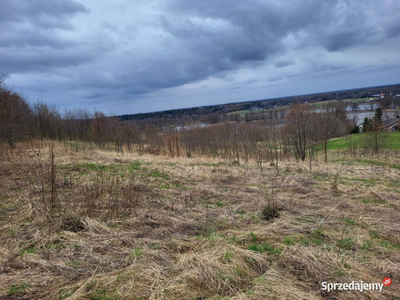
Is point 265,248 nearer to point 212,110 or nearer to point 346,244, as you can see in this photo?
point 346,244

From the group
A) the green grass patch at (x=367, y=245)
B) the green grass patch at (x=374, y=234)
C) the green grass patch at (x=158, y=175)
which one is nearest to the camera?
the green grass patch at (x=367, y=245)

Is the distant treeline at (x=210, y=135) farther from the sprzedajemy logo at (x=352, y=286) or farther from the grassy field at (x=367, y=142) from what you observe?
the sprzedajemy logo at (x=352, y=286)

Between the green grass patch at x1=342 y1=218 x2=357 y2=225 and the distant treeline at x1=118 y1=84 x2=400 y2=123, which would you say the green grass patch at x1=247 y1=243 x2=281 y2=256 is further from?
the distant treeline at x1=118 y1=84 x2=400 y2=123

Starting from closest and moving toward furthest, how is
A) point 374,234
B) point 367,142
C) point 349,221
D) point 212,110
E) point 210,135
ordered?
point 374,234
point 349,221
point 210,135
point 367,142
point 212,110

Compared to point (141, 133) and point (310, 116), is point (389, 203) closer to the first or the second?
point (310, 116)

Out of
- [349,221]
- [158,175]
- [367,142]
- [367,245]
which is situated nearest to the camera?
[367,245]

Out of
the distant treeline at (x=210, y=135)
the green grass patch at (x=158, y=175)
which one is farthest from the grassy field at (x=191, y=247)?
the distant treeline at (x=210, y=135)

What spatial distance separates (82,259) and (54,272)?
0.37m

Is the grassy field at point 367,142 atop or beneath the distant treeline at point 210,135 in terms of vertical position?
beneath

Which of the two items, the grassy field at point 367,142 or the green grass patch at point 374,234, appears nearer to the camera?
the green grass patch at point 374,234

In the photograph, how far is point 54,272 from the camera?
3109 millimetres

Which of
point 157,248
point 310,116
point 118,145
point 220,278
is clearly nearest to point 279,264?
point 220,278

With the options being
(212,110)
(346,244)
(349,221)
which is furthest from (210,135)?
(212,110)

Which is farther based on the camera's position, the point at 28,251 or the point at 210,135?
the point at 210,135
